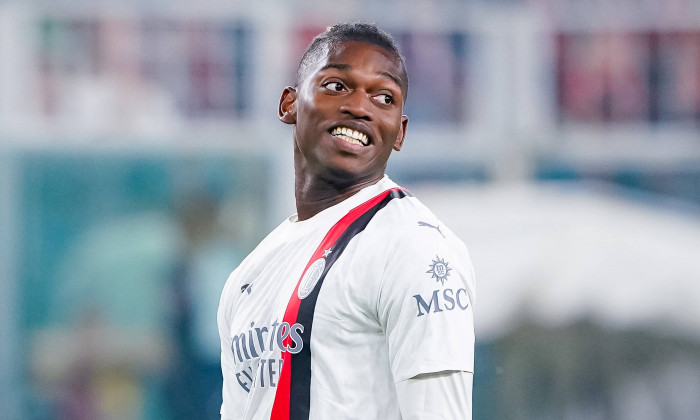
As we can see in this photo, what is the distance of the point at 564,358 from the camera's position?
675 cm

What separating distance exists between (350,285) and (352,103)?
402 mm

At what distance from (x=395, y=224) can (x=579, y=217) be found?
544 centimetres

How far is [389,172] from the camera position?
7414mm

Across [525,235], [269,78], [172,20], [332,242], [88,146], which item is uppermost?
[172,20]

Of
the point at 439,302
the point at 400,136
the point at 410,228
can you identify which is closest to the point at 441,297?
the point at 439,302

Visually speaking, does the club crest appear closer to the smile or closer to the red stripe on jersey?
the red stripe on jersey

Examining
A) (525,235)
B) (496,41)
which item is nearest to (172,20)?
(496,41)

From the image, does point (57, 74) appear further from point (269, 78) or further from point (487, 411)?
point (487, 411)

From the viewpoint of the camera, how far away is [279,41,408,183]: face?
209cm

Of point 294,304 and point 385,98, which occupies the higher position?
point 385,98

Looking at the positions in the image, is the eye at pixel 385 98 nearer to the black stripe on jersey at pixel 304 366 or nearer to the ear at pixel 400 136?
the ear at pixel 400 136

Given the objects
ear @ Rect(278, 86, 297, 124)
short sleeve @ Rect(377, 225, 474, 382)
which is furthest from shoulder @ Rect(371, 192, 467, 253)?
ear @ Rect(278, 86, 297, 124)

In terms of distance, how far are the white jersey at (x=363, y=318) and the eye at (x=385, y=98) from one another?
18cm

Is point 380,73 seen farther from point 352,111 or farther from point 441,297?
point 441,297
